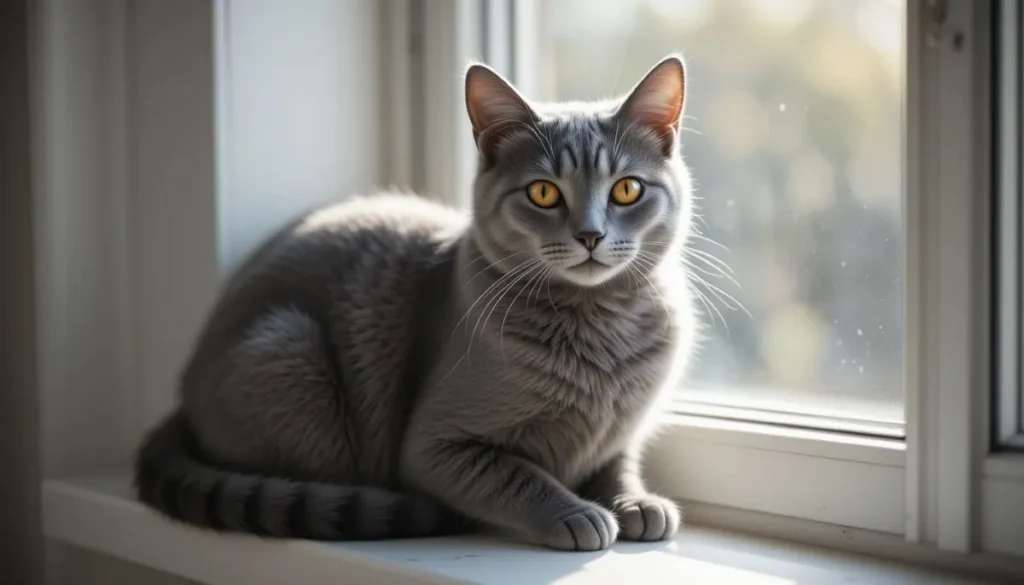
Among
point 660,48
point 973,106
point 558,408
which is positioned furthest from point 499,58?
point 973,106

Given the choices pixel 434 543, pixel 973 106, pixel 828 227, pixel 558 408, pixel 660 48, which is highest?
pixel 660 48

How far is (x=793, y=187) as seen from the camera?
60.1 inches

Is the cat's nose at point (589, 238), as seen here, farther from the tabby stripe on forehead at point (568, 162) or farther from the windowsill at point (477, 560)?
the windowsill at point (477, 560)

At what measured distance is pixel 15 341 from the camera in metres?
1.83

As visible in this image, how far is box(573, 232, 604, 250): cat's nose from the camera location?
1272mm

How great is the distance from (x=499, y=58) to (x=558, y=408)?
0.71 metres

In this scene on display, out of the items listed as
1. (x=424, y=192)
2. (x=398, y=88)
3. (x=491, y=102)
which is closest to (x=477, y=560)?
(x=491, y=102)

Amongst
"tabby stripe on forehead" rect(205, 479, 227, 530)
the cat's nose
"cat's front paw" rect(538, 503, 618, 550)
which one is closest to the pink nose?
the cat's nose

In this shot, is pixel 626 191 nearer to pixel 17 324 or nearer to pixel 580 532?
pixel 580 532

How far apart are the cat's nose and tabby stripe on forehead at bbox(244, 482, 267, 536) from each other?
20.3 inches

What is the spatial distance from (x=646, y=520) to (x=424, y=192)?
0.78m

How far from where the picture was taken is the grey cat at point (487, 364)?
4.40ft

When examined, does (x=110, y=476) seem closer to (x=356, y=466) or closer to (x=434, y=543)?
(x=356, y=466)

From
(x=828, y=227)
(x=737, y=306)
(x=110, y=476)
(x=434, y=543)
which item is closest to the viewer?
(x=434, y=543)
